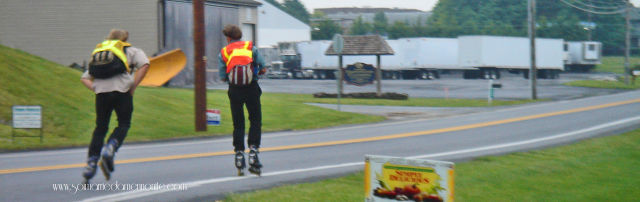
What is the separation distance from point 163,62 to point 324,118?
15.1 m

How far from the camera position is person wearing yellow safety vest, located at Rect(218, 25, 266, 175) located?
8.30 meters

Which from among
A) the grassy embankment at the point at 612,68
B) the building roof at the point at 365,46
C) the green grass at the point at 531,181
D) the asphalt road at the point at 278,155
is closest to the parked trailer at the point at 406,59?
the grassy embankment at the point at 612,68

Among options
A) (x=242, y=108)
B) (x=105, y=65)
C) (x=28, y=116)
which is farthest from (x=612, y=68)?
(x=105, y=65)

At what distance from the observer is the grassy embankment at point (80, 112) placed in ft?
52.0

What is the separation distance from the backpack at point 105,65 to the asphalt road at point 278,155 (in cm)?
111

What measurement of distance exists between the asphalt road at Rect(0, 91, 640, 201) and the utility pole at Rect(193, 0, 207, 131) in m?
1.98

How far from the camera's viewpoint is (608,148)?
1480cm

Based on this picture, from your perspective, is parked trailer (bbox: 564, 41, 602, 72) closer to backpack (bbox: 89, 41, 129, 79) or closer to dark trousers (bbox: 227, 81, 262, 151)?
dark trousers (bbox: 227, 81, 262, 151)

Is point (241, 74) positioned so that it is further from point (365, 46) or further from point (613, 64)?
Answer: point (613, 64)

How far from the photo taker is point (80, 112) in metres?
17.7

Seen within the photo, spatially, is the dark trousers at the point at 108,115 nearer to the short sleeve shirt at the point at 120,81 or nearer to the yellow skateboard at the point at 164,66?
the short sleeve shirt at the point at 120,81

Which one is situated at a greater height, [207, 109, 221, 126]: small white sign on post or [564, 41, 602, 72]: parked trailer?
[564, 41, 602, 72]: parked trailer

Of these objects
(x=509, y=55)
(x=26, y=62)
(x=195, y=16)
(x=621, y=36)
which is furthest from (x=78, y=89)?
(x=621, y=36)

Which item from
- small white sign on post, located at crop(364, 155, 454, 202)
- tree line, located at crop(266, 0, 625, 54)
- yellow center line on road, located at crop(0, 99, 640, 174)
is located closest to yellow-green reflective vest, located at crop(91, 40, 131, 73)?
yellow center line on road, located at crop(0, 99, 640, 174)
